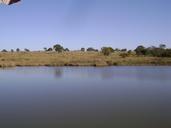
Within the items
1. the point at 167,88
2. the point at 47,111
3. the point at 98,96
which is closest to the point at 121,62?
the point at 167,88

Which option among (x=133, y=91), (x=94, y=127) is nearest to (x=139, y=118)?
(x=94, y=127)

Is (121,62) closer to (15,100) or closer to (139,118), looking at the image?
(15,100)

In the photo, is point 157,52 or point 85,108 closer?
point 85,108

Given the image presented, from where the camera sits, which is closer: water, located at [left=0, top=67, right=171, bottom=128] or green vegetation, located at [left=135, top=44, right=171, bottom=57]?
water, located at [left=0, top=67, right=171, bottom=128]

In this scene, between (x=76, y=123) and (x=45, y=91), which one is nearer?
(x=76, y=123)

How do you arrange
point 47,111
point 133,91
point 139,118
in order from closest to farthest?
point 139,118 → point 47,111 → point 133,91

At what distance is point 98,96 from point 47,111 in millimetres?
3775

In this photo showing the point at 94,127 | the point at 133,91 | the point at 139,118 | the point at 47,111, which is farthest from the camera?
the point at 133,91

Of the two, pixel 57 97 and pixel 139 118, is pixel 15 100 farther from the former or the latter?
pixel 139 118

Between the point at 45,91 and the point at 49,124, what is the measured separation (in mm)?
6847

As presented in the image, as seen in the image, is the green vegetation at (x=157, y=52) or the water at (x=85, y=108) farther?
the green vegetation at (x=157, y=52)

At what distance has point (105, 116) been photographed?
959 centimetres

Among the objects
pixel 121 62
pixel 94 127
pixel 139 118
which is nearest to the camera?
pixel 94 127

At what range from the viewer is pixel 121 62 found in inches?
1460
